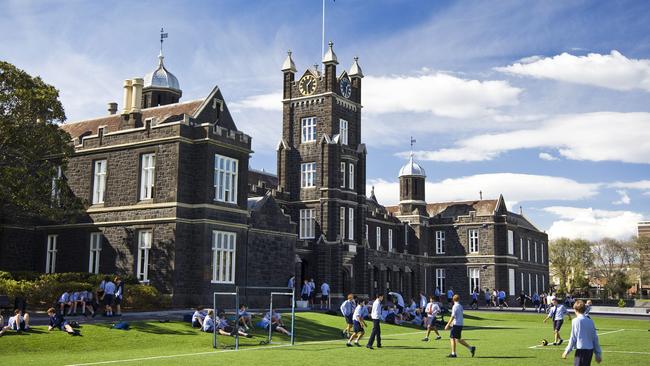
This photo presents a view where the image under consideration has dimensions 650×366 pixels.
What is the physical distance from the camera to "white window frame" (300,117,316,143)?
173 ft

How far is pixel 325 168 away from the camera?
5081cm

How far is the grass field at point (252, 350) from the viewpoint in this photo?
17.4 meters

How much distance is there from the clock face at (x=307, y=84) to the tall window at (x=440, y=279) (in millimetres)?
27865

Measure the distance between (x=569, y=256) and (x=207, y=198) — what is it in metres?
76.4

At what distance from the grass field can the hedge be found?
5.49 metres

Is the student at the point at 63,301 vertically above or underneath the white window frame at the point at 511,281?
underneath

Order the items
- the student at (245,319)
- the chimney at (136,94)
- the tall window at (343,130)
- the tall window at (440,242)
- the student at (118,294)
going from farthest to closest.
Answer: the tall window at (440,242) → the tall window at (343,130) → the chimney at (136,94) → the student at (118,294) → the student at (245,319)

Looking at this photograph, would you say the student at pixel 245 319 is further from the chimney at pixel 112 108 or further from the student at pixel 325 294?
the chimney at pixel 112 108

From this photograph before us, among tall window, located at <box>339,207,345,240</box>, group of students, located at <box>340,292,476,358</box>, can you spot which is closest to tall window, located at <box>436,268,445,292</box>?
tall window, located at <box>339,207,345,240</box>

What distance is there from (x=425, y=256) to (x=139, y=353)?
53.0 m

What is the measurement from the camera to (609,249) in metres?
94.6

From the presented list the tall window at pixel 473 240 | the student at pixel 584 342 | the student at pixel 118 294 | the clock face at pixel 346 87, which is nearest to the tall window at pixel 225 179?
the student at pixel 118 294

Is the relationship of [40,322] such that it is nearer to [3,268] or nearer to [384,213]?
[3,268]

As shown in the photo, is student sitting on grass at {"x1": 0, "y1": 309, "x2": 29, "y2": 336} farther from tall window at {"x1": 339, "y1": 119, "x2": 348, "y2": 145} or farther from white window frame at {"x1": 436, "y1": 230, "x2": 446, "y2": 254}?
white window frame at {"x1": 436, "y1": 230, "x2": 446, "y2": 254}
